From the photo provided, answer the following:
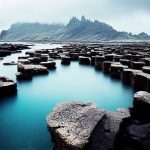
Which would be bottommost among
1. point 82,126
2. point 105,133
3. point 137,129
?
→ point 137,129

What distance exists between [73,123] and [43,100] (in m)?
3.38

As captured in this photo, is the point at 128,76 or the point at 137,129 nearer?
the point at 137,129

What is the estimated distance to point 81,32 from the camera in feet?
496

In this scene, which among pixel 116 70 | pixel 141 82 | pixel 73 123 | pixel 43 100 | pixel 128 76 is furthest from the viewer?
pixel 116 70

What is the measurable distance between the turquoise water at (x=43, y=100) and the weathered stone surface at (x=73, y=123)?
1.40 ft

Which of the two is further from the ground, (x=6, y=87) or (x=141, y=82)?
(x=6, y=87)

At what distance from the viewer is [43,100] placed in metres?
7.64

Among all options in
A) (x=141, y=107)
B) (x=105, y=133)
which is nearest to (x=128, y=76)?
(x=141, y=107)

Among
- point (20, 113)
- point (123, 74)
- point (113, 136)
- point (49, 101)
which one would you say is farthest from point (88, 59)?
point (113, 136)

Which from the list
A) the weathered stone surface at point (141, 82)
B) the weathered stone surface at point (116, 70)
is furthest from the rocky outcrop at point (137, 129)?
the weathered stone surface at point (116, 70)

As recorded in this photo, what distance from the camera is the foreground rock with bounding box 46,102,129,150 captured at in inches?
155

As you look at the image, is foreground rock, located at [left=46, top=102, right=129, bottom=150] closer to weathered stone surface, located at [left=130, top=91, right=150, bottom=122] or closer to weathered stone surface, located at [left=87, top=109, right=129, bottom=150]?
weathered stone surface, located at [left=87, top=109, right=129, bottom=150]

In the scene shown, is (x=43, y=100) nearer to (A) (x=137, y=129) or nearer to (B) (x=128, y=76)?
(A) (x=137, y=129)

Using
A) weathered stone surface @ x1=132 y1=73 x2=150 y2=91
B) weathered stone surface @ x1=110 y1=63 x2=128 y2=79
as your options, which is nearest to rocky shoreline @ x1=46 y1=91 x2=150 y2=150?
weathered stone surface @ x1=132 y1=73 x2=150 y2=91
